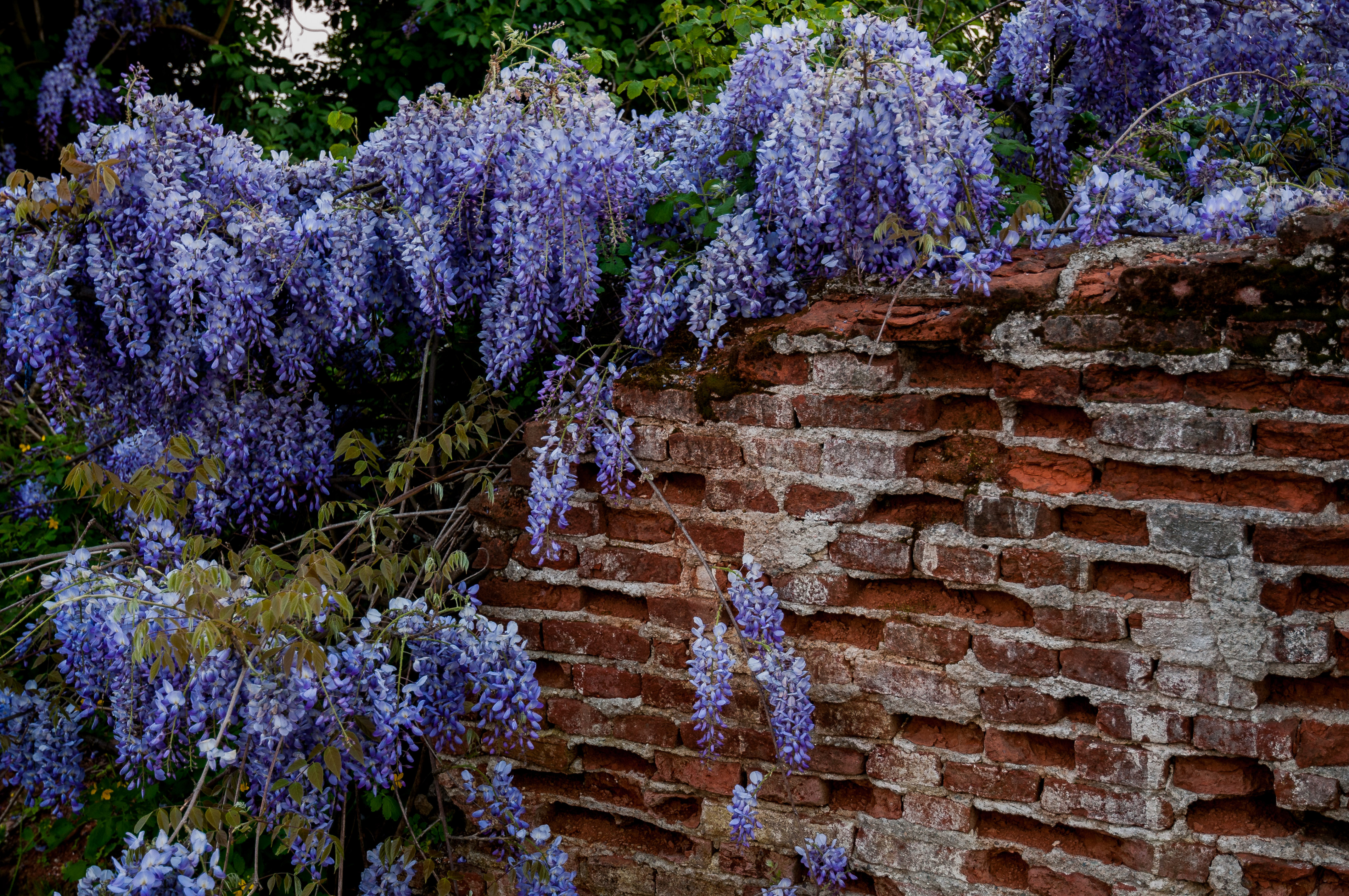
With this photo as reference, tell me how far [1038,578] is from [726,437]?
0.73 metres

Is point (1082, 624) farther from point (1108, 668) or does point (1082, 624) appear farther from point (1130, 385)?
point (1130, 385)

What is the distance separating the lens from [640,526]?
96.3 inches

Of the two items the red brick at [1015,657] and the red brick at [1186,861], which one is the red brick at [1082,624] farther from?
the red brick at [1186,861]

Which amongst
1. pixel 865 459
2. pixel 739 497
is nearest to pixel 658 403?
pixel 739 497

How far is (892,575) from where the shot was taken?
2.21m

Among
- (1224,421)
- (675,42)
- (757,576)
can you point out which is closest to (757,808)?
(757,576)

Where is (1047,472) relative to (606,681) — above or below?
above

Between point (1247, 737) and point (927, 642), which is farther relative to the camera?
point (927, 642)

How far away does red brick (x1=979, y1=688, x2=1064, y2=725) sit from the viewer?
2.09 metres

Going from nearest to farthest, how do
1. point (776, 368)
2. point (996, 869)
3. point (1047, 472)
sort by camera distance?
point (1047, 472), point (996, 869), point (776, 368)

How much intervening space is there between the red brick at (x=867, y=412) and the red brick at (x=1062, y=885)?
3.11 feet

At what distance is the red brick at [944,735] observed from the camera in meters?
2.18

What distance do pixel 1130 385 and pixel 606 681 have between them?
4.41ft

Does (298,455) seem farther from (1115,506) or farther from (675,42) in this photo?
(675,42)
